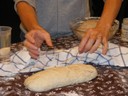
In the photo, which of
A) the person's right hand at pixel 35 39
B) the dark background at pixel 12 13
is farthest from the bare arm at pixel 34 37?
the dark background at pixel 12 13

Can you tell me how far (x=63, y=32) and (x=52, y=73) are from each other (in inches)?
17.8

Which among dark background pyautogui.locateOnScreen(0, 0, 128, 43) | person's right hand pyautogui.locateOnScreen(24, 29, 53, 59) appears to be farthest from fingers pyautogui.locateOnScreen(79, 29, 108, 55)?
dark background pyautogui.locateOnScreen(0, 0, 128, 43)

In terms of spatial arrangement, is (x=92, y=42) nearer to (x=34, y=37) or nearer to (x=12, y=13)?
(x=34, y=37)

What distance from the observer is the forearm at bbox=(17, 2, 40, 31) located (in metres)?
1.13

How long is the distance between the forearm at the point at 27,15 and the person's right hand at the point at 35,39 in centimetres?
8

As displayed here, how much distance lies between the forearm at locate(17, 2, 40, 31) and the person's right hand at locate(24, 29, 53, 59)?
0.26 ft

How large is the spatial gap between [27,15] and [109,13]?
0.33 metres

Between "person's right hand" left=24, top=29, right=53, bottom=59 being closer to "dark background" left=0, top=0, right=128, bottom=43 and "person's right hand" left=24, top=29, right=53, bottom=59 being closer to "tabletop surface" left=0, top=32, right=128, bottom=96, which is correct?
"tabletop surface" left=0, top=32, right=128, bottom=96

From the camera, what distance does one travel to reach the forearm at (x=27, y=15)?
113 cm

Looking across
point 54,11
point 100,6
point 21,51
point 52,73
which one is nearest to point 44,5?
point 54,11

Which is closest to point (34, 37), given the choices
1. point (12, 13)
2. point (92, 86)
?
point (92, 86)

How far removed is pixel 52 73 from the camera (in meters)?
0.96

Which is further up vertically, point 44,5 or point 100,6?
point 44,5

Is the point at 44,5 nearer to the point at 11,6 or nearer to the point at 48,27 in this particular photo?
the point at 48,27
